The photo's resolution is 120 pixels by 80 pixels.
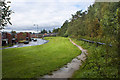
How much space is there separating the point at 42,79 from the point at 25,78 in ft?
3.28

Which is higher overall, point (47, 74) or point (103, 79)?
point (103, 79)

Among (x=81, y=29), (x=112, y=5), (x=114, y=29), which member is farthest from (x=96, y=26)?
(x=114, y=29)

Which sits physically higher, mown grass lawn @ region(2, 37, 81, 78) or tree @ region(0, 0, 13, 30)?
tree @ region(0, 0, 13, 30)

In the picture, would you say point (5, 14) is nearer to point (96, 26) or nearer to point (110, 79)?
point (110, 79)

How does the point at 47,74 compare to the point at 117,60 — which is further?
the point at 47,74

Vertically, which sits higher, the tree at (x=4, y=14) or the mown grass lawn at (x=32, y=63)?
the tree at (x=4, y=14)

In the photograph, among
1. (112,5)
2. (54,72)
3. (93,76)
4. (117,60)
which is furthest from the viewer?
(112,5)

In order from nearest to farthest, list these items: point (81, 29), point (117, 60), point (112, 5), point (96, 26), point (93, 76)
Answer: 1. point (117, 60)
2. point (93, 76)
3. point (112, 5)
4. point (96, 26)
5. point (81, 29)

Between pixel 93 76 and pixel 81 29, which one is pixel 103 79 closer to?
pixel 93 76

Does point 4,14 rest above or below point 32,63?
above

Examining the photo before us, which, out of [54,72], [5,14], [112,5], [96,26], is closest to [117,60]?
[54,72]

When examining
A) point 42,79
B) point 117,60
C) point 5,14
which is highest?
point 5,14

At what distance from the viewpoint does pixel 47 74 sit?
6270 millimetres

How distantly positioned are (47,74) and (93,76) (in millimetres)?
2906
